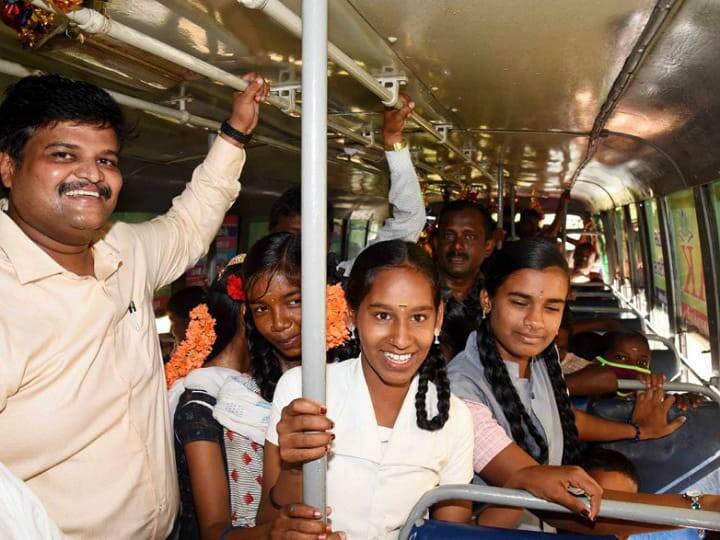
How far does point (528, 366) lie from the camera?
8.70ft

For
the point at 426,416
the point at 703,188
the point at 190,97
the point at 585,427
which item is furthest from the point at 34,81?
the point at 703,188

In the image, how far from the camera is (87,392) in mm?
1801

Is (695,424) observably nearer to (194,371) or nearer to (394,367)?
(394,367)

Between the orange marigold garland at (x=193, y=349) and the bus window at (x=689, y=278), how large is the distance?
452 cm

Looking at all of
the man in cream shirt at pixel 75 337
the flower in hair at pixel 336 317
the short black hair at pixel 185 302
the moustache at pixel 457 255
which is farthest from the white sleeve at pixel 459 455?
the moustache at pixel 457 255

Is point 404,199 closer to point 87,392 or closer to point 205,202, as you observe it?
point 205,202

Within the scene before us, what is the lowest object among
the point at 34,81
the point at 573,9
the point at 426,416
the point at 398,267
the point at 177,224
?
the point at 426,416

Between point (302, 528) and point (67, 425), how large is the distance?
0.74 metres

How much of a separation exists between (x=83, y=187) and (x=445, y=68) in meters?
2.26

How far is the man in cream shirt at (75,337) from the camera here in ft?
5.57

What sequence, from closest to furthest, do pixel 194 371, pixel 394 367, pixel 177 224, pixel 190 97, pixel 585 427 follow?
pixel 394 367
pixel 194 371
pixel 177 224
pixel 585 427
pixel 190 97

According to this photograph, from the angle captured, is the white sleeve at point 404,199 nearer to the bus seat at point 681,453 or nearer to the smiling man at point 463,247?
the smiling man at point 463,247

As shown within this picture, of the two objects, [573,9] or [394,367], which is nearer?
[394,367]

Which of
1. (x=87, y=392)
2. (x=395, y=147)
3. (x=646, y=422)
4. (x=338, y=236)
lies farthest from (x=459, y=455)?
(x=338, y=236)
